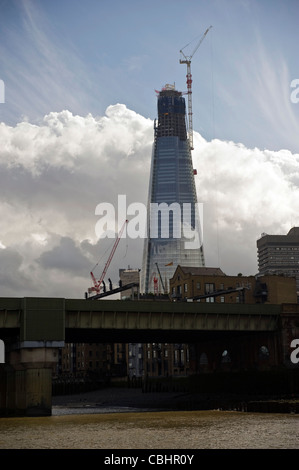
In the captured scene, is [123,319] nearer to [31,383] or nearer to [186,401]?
[31,383]

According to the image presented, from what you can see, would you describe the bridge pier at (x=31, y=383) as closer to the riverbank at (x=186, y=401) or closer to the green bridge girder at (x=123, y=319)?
the green bridge girder at (x=123, y=319)

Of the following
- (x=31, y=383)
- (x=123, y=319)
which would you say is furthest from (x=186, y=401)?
(x=31, y=383)

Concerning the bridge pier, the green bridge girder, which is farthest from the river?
the green bridge girder

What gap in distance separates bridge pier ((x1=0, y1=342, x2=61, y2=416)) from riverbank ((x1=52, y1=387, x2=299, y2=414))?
77.3ft

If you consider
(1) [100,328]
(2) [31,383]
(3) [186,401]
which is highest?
(1) [100,328]

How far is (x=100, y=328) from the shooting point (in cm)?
9994

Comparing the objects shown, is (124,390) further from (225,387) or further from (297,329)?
(297,329)

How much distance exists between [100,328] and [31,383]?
1475 centimetres

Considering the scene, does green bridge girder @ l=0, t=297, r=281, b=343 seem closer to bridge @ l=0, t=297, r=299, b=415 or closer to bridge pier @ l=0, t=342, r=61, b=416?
bridge @ l=0, t=297, r=299, b=415

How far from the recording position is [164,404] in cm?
12419

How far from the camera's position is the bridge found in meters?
90.6
